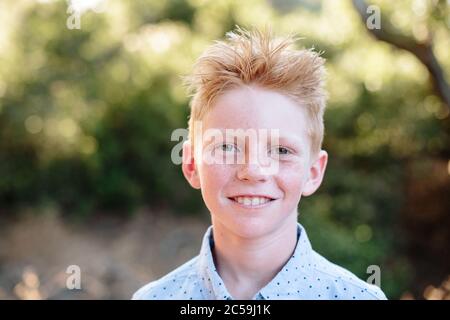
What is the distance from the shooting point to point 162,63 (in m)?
4.77

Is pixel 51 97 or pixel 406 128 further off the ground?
pixel 51 97

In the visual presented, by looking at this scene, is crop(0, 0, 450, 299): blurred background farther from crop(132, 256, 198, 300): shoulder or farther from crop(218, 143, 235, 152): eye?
crop(218, 143, 235, 152): eye

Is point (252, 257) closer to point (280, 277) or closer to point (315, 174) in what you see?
point (280, 277)

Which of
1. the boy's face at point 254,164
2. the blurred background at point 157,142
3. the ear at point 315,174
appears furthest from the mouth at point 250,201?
the blurred background at point 157,142

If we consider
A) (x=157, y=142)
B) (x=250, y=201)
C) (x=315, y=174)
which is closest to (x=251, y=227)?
(x=250, y=201)

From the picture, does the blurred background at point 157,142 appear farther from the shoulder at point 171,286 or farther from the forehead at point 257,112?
the forehead at point 257,112

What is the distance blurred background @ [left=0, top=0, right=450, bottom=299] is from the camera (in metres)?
4.39

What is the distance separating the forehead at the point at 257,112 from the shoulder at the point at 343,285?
23 cm

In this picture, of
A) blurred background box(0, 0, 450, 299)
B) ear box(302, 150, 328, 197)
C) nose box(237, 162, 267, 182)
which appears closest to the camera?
nose box(237, 162, 267, 182)

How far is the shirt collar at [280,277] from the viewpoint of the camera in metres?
1.12

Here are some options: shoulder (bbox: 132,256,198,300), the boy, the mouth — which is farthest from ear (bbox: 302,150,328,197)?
shoulder (bbox: 132,256,198,300)

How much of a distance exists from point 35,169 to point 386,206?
2.44 m
